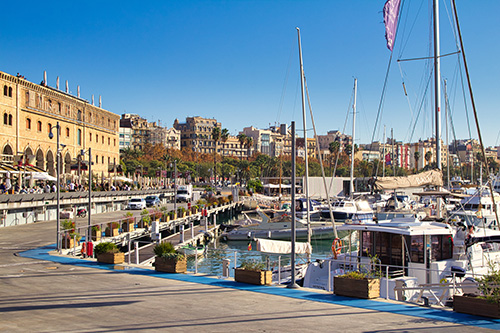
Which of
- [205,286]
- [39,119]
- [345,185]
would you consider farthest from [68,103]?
[345,185]

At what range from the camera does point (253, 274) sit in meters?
17.5

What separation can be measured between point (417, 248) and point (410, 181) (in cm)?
724

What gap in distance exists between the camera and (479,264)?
810 inches

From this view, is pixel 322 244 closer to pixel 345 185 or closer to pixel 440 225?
pixel 440 225

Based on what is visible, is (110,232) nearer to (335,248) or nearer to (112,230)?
(112,230)

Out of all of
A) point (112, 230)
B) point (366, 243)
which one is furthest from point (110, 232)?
point (366, 243)

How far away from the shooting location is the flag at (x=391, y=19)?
83.2 feet

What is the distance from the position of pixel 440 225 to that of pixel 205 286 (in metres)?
9.67

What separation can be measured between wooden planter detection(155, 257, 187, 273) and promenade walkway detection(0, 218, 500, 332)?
1.35 ft

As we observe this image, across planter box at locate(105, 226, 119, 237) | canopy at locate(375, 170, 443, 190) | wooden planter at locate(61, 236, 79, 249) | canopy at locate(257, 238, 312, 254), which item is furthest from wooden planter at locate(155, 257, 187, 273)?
planter box at locate(105, 226, 119, 237)

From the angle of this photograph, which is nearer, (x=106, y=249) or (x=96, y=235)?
(x=106, y=249)

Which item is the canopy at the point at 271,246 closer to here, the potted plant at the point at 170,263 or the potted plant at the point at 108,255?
the potted plant at the point at 170,263

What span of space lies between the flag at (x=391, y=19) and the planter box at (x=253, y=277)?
1539 centimetres

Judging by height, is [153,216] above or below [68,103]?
below
